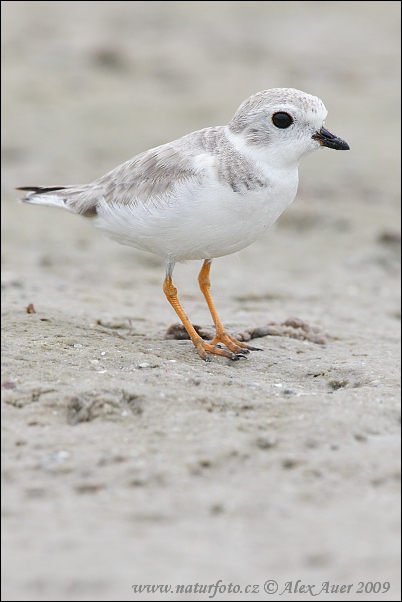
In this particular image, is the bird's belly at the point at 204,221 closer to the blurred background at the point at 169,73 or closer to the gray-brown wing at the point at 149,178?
the gray-brown wing at the point at 149,178

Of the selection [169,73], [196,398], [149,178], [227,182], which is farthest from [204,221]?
[169,73]

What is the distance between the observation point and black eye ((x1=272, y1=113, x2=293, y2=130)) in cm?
564

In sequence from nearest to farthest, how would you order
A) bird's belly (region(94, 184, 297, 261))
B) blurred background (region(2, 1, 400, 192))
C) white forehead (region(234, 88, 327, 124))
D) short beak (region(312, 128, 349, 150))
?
1. bird's belly (region(94, 184, 297, 261))
2. white forehead (region(234, 88, 327, 124))
3. short beak (region(312, 128, 349, 150))
4. blurred background (region(2, 1, 400, 192))

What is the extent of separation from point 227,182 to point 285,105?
0.70 m

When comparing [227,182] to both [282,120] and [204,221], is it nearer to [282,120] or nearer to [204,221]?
[204,221]

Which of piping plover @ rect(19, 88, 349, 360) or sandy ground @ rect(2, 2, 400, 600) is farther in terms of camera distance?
piping plover @ rect(19, 88, 349, 360)

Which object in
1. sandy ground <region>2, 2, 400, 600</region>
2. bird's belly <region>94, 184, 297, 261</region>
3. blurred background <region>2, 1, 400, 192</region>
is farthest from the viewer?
blurred background <region>2, 1, 400, 192</region>

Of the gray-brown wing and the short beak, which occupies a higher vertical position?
the short beak

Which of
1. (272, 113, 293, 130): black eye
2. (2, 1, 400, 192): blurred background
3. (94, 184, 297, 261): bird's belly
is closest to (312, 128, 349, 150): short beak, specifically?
(272, 113, 293, 130): black eye

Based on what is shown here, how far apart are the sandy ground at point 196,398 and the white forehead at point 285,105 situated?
5.69ft

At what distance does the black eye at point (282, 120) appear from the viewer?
564cm

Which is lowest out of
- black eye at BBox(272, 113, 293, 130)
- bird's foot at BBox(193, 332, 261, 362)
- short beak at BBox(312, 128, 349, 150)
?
bird's foot at BBox(193, 332, 261, 362)

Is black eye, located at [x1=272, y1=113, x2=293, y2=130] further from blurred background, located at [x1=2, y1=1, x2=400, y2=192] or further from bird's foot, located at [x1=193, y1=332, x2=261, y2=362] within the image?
blurred background, located at [x1=2, y1=1, x2=400, y2=192]

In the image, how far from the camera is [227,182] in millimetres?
5508
